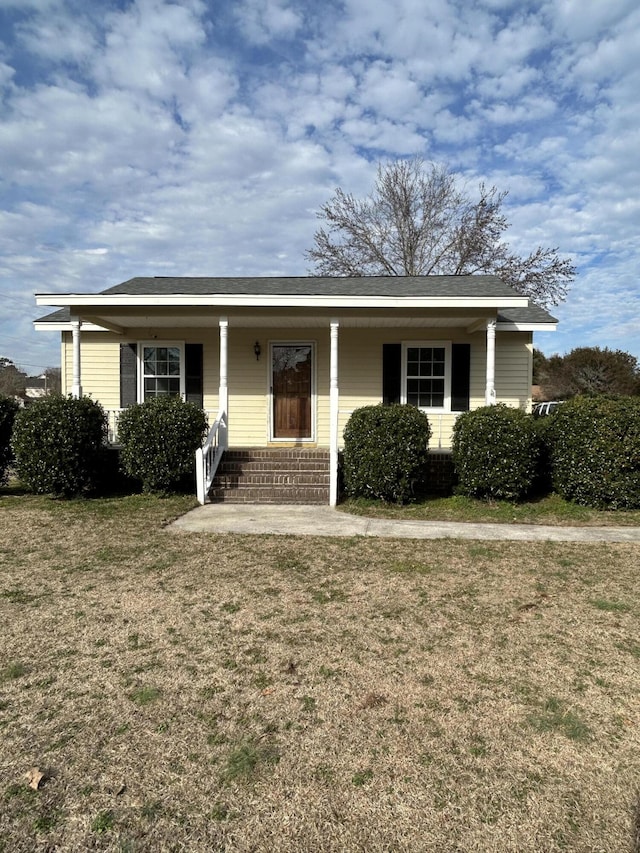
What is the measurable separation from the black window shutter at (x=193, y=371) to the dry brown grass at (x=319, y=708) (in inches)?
237

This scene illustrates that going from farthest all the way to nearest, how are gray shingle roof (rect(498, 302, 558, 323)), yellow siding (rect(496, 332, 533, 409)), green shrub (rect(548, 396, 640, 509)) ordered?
1. yellow siding (rect(496, 332, 533, 409))
2. gray shingle roof (rect(498, 302, 558, 323))
3. green shrub (rect(548, 396, 640, 509))

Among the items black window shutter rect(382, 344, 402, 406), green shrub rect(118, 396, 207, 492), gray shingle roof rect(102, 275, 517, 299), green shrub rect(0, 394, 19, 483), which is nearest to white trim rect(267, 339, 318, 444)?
gray shingle roof rect(102, 275, 517, 299)

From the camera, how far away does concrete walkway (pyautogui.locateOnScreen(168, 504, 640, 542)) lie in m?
5.95

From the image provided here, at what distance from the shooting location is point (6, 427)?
8516mm

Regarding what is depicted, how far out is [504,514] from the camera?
713 cm

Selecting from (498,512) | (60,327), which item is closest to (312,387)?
(498,512)

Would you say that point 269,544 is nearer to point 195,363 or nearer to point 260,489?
point 260,489

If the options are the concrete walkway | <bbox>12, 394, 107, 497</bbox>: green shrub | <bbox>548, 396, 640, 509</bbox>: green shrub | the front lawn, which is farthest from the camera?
<bbox>12, 394, 107, 497</bbox>: green shrub

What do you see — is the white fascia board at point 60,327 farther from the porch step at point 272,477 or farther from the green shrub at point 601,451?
the green shrub at point 601,451

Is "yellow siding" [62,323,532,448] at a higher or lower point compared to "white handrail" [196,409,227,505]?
higher

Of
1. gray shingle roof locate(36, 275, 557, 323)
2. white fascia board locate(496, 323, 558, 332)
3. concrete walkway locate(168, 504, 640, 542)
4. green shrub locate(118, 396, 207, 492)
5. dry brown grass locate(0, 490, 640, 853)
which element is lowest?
dry brown grass locate(0, 490, 640, 853)

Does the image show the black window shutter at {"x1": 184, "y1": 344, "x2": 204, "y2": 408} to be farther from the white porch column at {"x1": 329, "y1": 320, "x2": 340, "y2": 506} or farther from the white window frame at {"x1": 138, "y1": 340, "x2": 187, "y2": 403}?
the white porch column at {"x1": 329, "y1": 320, "x2": 340, "y2": 506}

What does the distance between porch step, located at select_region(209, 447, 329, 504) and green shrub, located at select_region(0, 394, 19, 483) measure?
3486 millimetres

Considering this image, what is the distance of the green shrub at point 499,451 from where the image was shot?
7.27m
